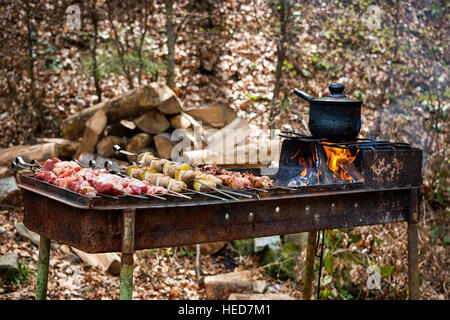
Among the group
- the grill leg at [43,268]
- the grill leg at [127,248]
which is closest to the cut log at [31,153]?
the grill leg at [43,268]

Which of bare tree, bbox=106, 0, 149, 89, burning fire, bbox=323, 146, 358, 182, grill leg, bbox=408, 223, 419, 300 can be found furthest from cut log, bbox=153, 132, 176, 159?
grill leg, bbox=408, 223, 419, 300

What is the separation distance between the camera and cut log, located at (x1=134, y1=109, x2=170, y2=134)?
7.24 meters

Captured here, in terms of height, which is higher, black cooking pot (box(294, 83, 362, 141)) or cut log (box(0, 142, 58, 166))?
black cooking pot (box(294, 83, 362, 141))

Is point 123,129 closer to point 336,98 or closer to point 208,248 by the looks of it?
point 208,248

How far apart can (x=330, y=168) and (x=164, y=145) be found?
3071 mm

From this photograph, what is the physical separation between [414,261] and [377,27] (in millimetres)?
8135

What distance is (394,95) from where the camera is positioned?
10.4 m

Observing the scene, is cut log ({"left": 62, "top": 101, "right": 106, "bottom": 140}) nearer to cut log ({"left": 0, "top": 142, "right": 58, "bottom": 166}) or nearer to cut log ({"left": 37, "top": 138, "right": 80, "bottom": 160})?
cut log ({"left": 37, "top": 138, "right": 80, "bottom": 160})

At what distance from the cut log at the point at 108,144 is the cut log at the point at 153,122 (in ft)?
1.00

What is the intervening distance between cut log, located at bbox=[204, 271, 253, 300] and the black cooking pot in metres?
2.09

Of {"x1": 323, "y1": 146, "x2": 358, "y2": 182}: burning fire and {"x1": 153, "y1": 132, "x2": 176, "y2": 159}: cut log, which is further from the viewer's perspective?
{"x1": 153, "y1": 132, "x2": 176, "y2": 159}: cut log

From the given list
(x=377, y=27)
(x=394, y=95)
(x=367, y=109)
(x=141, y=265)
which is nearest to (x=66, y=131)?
(x=141, y=265)

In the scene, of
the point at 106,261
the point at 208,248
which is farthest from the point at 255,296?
the point at 106,261

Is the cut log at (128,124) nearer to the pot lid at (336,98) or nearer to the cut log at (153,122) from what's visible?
the cut log at (153,122)
